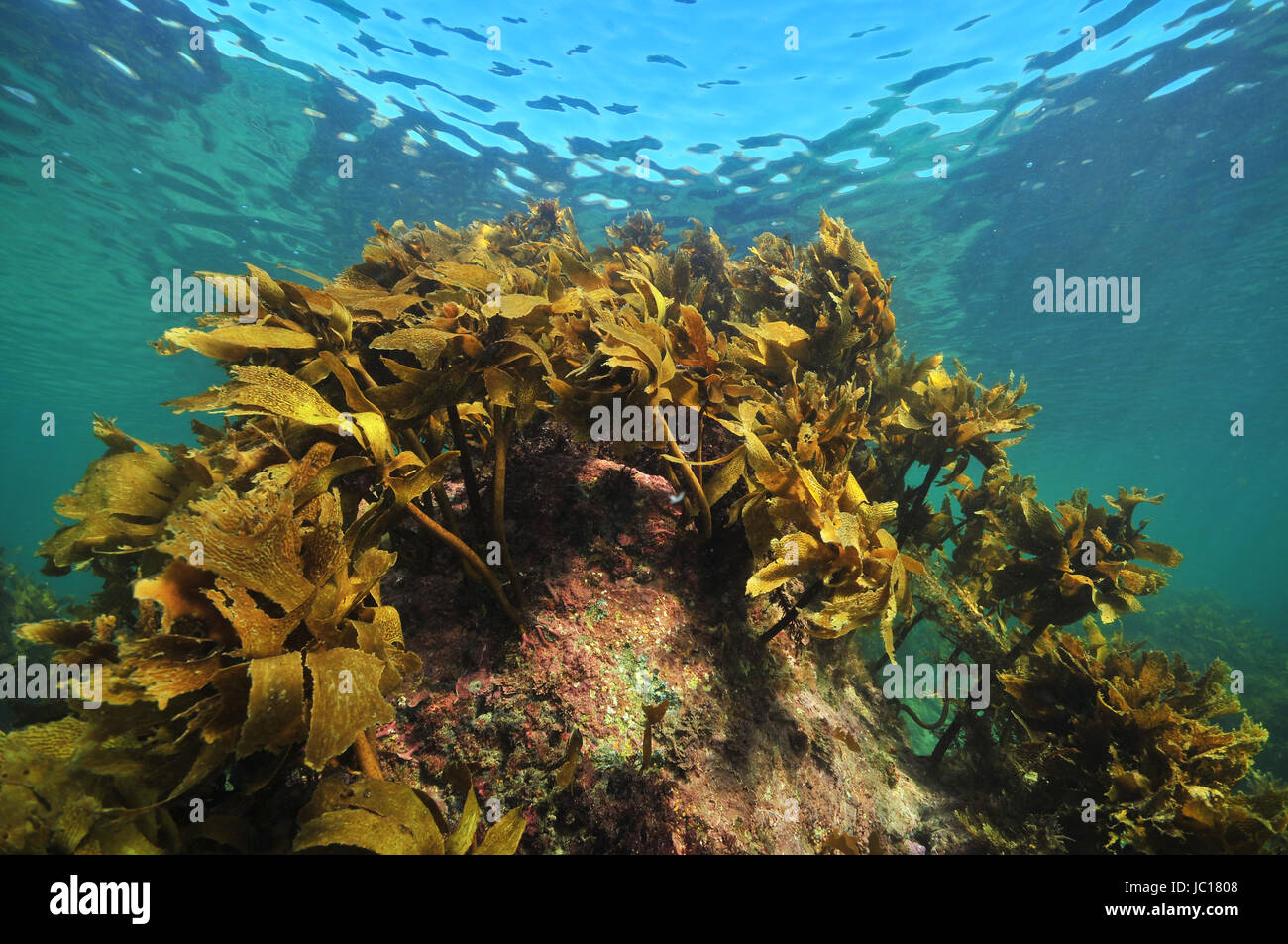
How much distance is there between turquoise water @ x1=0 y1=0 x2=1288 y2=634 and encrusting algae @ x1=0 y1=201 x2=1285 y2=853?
10407mm

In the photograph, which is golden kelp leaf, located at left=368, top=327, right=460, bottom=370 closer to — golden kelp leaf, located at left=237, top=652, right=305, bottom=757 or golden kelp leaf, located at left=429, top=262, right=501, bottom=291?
golden kelp leaf, located at left=429, top=262, right=501, bottom=291

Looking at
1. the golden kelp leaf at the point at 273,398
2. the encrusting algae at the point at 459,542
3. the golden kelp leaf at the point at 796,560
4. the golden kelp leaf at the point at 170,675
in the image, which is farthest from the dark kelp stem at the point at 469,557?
the golden kelp leaf at the point at 796,560

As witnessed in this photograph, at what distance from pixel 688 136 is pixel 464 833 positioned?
46.6 feet

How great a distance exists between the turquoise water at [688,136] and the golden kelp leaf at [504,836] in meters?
12.7

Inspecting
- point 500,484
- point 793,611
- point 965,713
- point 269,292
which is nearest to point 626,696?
point 793,611

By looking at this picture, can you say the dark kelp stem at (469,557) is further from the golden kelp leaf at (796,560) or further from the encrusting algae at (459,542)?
the golden kelp leaf at (796,560)

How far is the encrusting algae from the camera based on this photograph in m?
1.07

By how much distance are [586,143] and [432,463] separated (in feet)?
45.0

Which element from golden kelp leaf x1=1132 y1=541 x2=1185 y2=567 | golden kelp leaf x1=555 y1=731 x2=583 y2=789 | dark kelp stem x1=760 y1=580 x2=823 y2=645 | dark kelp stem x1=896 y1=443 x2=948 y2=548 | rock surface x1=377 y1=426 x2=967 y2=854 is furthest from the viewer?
dark kelp stem x1=896 y1=443 x2=948 y2=548

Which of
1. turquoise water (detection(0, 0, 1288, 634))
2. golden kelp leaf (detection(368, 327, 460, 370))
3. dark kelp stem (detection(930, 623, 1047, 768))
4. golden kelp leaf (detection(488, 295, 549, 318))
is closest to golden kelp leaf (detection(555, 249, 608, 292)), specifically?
golden kelp leaf (detection(488, 295, 549, 318))

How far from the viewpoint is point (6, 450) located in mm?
70688

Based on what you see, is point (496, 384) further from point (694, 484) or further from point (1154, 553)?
point (1154, 553)

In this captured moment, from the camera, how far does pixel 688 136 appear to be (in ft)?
38.7
